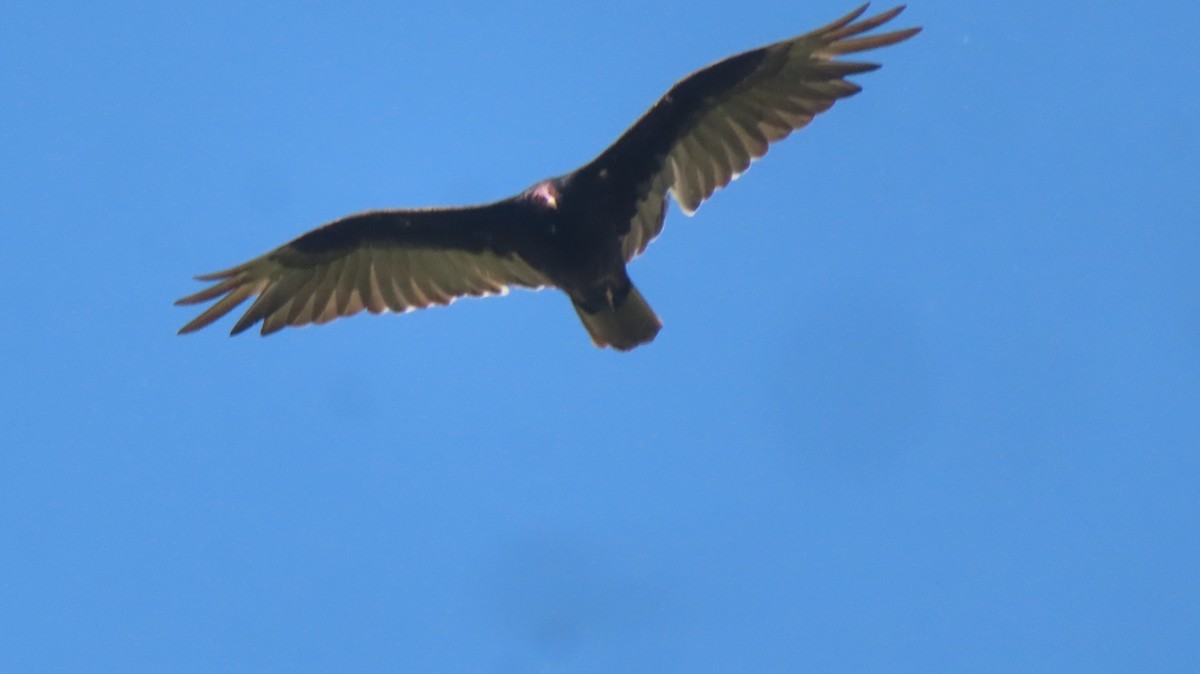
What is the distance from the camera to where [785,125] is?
10.6 m

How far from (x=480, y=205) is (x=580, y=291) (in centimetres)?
94

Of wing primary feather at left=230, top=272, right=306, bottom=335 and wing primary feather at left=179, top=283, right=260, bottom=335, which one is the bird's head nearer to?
wing primary feather at left=230, top=272, right=306, bottom=335

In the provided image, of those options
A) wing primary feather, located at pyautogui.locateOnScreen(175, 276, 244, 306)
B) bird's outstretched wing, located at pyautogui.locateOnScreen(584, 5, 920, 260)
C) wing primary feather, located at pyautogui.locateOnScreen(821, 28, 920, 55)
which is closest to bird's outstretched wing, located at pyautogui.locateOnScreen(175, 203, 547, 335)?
wing primary feather, located at pyautogui.locateOnScreen(175, 276, 244, 306)

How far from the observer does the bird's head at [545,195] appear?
33.6ft

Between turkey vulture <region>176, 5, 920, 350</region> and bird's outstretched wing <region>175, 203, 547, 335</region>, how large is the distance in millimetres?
10

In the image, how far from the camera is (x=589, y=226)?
1037cm

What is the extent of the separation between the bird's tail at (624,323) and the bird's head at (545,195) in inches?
38.5

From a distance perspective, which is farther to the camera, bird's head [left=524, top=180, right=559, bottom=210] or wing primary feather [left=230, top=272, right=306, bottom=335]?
wing primary feather [left=230, top=272, right=306, bottom=335]

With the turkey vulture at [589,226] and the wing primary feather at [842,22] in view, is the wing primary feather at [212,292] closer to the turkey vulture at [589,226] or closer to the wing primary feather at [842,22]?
the turkey vulture at [589,226]

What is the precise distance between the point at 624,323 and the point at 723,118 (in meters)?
1.64

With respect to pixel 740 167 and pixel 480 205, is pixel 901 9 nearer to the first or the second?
pixel 740 167

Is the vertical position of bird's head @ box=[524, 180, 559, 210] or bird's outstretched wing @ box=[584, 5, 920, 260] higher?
bird's outstretched wing @ box=[584, 5, 920, 260]

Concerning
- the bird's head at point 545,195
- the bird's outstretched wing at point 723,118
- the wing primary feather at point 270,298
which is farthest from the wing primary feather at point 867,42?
the wing primary feather at point 270,298

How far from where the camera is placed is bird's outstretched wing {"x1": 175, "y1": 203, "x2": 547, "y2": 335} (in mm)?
10781
